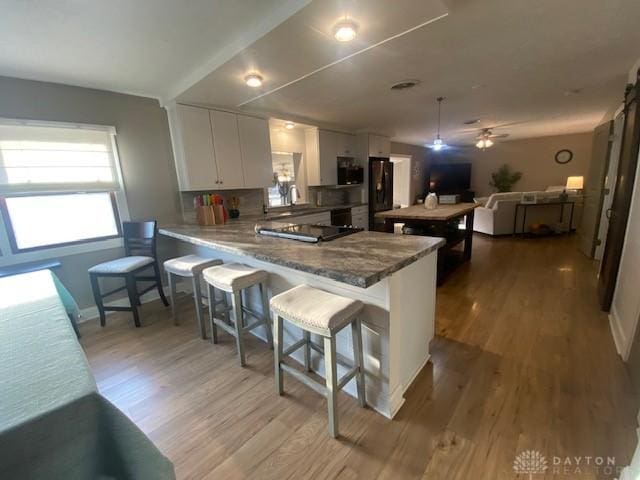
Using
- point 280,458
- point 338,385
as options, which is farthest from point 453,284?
point 280,458

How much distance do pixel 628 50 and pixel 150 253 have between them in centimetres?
477

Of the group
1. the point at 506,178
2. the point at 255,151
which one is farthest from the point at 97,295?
the point at 506,178

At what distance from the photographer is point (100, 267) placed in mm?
2535

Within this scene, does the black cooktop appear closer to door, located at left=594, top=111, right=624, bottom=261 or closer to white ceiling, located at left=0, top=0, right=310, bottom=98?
white ceiling, located at left=0, top=0, right=310, bottom=98

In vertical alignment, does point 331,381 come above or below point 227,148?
below

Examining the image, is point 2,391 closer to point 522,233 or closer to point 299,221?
point 299,221

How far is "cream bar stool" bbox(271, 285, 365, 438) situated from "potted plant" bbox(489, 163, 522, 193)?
8589 mm

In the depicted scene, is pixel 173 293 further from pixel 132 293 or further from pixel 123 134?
pixel 123 134

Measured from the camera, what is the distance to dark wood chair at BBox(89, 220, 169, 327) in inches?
99.0

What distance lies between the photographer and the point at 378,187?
5434 mm

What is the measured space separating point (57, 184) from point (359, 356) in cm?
312

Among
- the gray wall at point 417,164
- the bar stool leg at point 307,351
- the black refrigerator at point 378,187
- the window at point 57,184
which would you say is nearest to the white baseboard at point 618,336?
the bar stool leg at point 307,351

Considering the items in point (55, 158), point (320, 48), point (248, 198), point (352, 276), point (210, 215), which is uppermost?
point (320, 48)

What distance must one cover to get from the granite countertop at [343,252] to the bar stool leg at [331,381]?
0.36 metres
